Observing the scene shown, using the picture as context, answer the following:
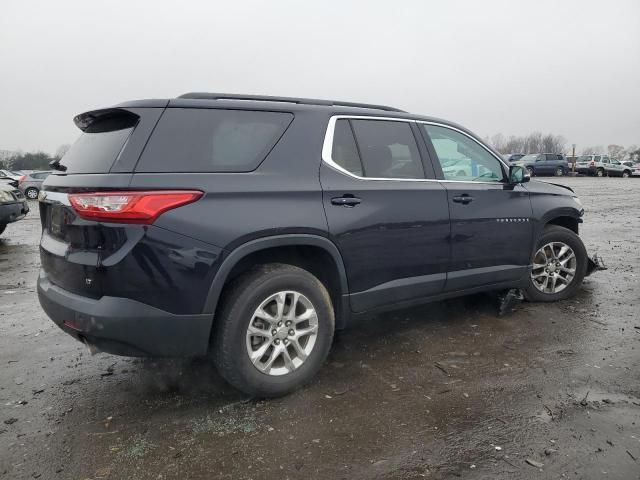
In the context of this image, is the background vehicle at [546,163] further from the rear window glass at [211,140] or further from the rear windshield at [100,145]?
the rear windshield at [100,145]

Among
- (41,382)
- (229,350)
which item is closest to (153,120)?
(229,350)

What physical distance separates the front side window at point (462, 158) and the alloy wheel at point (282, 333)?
1700 millimetres

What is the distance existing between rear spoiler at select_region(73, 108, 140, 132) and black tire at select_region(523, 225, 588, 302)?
12.2ft

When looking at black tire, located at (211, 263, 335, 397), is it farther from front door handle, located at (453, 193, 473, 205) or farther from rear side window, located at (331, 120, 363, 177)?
front door handle, located at (453, 193, 473, 205)

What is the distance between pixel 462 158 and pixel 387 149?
2.92ft

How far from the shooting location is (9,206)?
30.2 feet

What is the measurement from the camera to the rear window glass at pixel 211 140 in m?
2.76

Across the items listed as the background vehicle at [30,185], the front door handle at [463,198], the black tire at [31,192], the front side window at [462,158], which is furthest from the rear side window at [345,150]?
the black tire at [31,192]

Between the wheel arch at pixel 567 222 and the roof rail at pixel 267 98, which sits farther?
the wheel arch at pixel 567 222

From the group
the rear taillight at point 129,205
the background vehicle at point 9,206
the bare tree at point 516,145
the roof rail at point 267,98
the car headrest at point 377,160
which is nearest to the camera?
the rear taillight at point 129,205

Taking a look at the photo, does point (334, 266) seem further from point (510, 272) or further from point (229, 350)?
point (510, 272)

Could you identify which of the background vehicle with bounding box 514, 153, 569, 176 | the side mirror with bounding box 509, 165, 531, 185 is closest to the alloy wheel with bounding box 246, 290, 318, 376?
the side mirror with bounding box 509, 165, 531, 185

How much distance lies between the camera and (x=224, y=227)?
9.07ft

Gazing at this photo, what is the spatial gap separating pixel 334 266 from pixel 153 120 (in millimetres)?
1434
